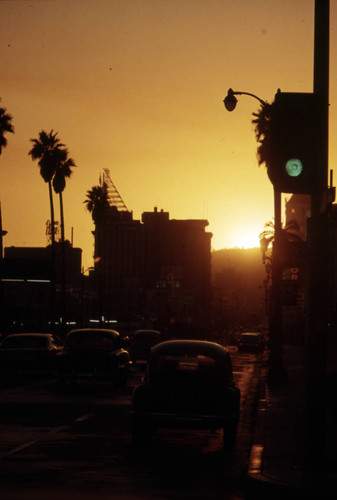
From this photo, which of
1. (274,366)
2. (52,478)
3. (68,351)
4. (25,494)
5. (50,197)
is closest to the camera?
(25,494)

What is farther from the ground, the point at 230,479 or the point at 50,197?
the point at 50,197

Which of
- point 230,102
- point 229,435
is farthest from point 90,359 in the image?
point 229,435

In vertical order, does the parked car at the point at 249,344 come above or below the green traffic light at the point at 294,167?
below

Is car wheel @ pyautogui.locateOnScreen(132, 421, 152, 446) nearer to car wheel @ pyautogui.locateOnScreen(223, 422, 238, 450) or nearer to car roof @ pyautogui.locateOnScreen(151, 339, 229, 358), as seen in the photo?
car wheel @ pyautogui.locateOnScreen(223, 422, 238, 450)

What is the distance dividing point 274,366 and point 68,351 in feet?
32.7

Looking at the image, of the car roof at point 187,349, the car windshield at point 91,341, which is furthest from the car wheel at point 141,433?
the car windshield at point 91,341

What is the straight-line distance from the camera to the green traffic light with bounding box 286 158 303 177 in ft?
41.7

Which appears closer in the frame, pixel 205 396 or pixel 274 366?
pixel 205 396

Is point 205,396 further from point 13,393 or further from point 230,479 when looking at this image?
point 13,393

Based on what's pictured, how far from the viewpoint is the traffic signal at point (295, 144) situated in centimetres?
1270

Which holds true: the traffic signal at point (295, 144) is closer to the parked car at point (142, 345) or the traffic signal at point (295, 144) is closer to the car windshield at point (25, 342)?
the car windshield at point (25, 342)

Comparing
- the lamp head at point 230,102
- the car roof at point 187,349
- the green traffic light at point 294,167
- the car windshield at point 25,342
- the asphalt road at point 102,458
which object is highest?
the lamp head at point 230,102

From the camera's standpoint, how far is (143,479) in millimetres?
12961

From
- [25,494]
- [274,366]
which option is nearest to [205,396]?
[25,494]
